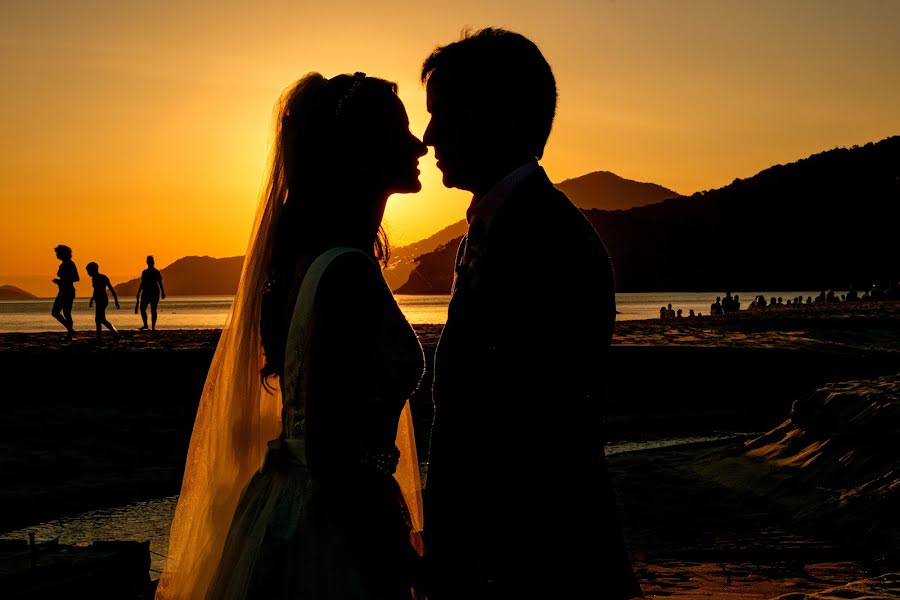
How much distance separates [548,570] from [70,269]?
66.1 feet

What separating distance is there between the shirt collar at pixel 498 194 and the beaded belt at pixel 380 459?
0.70 m

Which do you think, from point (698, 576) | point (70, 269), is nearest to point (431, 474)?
point (698, 576)

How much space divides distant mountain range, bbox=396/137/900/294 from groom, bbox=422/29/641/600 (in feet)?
469

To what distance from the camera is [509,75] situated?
2.56 metres

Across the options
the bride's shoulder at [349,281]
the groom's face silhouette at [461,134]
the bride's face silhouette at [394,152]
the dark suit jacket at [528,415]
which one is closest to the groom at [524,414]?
the dark suit jacket at [528,415]

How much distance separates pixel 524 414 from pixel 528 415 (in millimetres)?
10

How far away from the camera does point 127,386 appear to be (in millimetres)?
13891

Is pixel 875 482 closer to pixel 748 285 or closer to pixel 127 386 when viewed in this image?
pixel 127 386

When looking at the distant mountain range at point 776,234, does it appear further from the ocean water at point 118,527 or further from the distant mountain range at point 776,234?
the ocean water at point 118,527

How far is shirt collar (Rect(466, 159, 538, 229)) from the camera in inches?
97.6

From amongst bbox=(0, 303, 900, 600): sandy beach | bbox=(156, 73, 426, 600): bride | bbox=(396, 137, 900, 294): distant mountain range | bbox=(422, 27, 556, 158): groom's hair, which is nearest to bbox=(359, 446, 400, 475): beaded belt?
bbox=(156, 73, 426, 600): bride

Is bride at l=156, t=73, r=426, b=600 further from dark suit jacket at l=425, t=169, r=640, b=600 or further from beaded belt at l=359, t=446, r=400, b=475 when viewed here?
dark suit jacket at l=425, t=169, r=640, b=600

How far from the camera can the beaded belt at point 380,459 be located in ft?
8.41

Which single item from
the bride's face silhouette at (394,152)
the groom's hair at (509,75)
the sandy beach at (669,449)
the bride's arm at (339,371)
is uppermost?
the groom's hair at (509,75)
